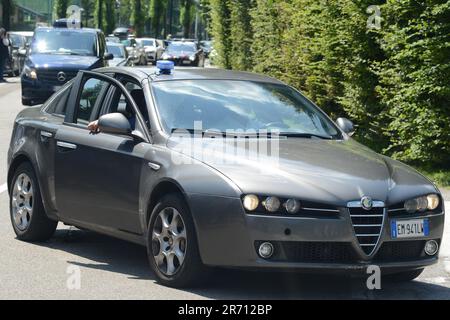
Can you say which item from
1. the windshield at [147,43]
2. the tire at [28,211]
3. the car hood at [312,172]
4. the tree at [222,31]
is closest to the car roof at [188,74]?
the car hood at [312,172]

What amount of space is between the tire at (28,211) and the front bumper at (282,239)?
2369 millimetres

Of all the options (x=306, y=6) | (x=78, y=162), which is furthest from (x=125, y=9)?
(x=78, y=162)

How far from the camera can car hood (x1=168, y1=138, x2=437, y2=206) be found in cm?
695

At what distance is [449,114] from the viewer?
45.5 ft

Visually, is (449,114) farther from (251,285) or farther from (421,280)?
Result: (251,285)

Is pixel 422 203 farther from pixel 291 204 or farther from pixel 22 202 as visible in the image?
pixel 22 202

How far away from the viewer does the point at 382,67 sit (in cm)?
1636

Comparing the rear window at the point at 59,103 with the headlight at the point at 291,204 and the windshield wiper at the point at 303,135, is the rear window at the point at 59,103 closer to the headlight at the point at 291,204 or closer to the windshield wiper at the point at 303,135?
the windshield wiper at the point at 303,135

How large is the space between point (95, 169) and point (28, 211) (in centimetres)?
119

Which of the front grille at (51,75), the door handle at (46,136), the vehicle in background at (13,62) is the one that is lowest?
the vehicle in background at (13,62)

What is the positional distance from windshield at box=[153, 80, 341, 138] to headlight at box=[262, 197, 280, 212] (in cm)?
128

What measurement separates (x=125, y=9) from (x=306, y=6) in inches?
5095

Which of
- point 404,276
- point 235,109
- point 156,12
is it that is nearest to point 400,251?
point 404,276

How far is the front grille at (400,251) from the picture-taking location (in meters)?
7.12
